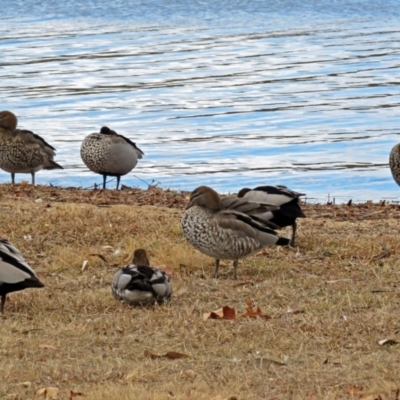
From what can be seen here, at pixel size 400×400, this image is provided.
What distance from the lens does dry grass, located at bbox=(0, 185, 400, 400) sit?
6.34m

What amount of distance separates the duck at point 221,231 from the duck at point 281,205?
3.23ft

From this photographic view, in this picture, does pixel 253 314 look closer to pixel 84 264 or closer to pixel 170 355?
pixel 170 355

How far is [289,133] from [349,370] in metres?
15.6

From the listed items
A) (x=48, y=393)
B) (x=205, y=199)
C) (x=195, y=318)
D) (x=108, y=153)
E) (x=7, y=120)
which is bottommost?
(x=108, y=153)

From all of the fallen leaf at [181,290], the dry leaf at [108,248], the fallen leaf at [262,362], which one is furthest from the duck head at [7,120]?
the fallen leaf at [262,362]

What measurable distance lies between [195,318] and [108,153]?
776cm

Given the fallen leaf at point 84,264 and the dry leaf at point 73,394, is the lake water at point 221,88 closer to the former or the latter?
the fallen leaf at point 84,264

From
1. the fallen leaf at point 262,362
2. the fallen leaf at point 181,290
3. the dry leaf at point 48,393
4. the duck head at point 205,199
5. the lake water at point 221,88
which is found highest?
the duck head at point 205,199

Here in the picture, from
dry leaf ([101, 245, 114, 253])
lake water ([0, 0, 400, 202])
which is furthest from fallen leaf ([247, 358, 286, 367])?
lake water ([0, 0, 400, 202])

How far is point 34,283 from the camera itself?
8047 millimetres

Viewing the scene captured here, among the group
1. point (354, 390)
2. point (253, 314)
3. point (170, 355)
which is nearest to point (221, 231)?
point (253, 314)

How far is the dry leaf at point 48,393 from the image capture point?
6.07 meters

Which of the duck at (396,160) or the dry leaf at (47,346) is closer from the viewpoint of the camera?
the dry leaf at (47,346)

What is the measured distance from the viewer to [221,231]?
9.10 meters
